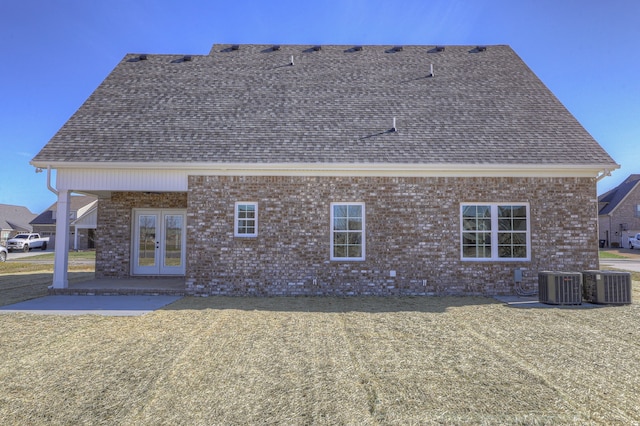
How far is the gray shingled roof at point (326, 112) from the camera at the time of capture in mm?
11172

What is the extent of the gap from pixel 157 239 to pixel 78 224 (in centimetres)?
2997

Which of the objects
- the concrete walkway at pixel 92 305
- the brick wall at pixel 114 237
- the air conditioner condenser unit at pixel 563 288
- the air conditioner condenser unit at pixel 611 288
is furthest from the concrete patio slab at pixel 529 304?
the brick wall at pixel 114 237

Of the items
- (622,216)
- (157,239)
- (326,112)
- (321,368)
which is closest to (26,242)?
(157,239)

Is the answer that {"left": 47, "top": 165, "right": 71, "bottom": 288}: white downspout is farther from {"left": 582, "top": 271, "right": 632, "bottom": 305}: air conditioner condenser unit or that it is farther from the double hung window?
{"left": 582, "top": 271, "right": 632, "bottom": 305}: air conditioner condenser unit

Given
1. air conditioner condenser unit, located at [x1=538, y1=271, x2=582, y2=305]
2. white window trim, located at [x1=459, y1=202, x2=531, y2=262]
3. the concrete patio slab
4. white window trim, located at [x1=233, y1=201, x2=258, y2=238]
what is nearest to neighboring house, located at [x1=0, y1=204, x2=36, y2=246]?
white window trim, located at [x1=233, y1=201, x2=258, y2=238]

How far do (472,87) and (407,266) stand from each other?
24.4 feet

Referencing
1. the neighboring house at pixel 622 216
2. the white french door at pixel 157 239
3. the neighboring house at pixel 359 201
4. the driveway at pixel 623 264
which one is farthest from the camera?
the neighboring house at pixel 622 216

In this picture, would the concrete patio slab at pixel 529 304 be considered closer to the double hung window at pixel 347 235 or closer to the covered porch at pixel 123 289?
the double hung window at pixel 347 235

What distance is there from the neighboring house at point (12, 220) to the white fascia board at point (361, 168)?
53415mm

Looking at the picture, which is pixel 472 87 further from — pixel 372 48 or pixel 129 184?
pixel 129 184

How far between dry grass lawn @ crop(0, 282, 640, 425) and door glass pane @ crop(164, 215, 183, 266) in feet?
19.8

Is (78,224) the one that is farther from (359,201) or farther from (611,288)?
(611,288)

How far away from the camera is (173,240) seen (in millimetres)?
14383

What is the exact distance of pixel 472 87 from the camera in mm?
14078
